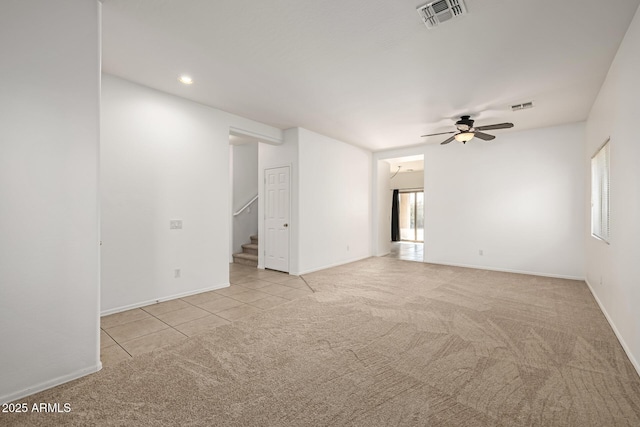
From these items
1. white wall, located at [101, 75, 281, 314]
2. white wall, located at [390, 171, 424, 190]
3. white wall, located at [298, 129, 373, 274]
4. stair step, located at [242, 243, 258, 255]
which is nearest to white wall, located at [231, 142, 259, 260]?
stair step, located at [242, 243, 258, 255]

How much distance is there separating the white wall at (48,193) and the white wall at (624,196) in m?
4.32

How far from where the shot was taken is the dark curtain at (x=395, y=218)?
1216cm

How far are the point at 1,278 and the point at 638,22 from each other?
5029 mm

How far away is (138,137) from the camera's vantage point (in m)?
3.62

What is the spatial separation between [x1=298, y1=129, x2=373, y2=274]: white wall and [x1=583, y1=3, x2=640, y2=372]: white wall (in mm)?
4320

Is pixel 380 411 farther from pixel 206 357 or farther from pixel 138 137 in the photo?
pixel 138 137

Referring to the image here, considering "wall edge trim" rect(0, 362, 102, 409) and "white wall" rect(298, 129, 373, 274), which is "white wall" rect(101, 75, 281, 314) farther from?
"white wall" rect(298, 129, 373, 274)

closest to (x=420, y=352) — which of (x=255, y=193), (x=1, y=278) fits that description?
(x=1, y=278)

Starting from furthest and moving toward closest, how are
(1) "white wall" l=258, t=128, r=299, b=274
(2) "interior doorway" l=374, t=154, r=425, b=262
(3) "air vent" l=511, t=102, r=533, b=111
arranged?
(2) "interior doorway" l=374, t=154, r=425, b=262 < (1) "white wall" l=258, t=128, r=299, b=274 < (3) "air vent" l=511, t=102, r=533, b=111

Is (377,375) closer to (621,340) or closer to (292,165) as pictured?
(621,340)

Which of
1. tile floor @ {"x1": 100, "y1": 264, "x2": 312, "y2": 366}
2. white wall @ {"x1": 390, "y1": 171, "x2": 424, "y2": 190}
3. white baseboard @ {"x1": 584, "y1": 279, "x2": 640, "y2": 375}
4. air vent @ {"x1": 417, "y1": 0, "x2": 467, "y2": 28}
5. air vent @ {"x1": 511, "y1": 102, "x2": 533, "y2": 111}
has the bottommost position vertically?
tile floor @ {"x1": 100, "y1": 264, "x2": 312, "y2": 366}

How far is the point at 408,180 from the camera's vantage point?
11.8 metres

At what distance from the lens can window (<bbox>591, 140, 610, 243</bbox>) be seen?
3351 millimetres

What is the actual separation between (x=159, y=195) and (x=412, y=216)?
34.9ft
